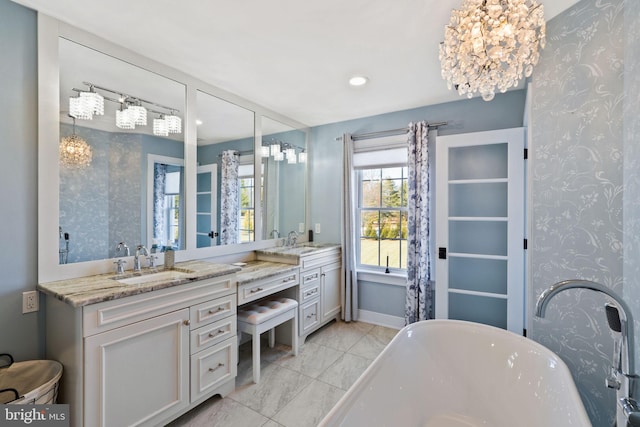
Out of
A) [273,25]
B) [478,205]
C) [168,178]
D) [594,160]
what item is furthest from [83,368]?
[478,205]

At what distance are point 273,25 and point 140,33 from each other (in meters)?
0.87

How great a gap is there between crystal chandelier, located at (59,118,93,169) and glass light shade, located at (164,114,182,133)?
0.59 meters

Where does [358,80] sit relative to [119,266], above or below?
above

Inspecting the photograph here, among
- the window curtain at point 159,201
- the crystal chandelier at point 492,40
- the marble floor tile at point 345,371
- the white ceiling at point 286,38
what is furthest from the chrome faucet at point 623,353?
the window curtain at point 159,201

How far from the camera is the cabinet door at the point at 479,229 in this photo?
8.26ft

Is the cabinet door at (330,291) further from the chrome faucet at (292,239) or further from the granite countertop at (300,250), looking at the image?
the chrome faucet at (292,239)

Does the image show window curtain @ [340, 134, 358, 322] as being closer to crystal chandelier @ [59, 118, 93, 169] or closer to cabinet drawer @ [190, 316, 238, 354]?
cabinet drawer @ [190, 316, 238, 354]

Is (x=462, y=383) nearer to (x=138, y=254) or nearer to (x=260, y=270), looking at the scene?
(x=260, y=270)

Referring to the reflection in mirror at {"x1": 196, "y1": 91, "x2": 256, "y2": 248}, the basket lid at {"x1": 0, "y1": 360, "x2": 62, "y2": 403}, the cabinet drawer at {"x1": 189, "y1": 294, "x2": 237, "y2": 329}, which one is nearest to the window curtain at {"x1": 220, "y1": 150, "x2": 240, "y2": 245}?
the reflection in mirror at {"x1": 196, "y1": 91, "x2": 256, "y2": 248}

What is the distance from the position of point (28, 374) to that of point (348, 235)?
276cm

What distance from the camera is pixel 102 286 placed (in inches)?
63.9

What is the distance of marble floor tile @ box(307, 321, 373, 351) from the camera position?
2965 mm

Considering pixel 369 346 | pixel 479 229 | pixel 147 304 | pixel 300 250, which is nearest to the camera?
pixel 147 304

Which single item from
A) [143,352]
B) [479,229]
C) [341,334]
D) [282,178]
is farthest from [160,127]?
[479,229]
